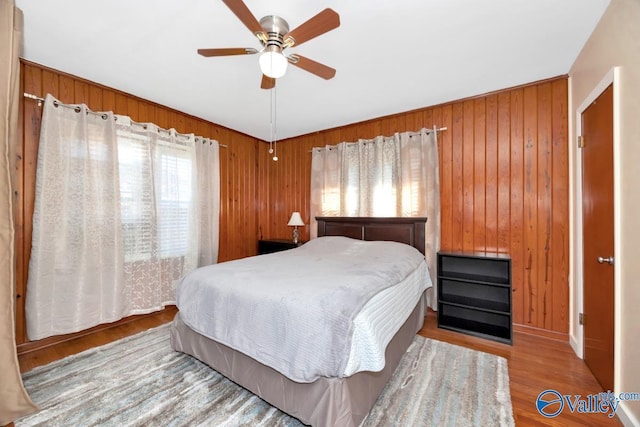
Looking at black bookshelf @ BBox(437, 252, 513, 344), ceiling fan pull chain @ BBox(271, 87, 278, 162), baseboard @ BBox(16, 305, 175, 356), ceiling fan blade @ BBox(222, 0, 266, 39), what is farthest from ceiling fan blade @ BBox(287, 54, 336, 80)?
baseboard @ BBox(16, 305, 175, 356)

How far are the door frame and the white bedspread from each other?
1271 millimetres

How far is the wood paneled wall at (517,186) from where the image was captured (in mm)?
2605

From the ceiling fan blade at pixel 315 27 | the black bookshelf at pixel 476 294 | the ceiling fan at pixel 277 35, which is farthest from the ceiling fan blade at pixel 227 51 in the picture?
the black bookshelf at pixel 476 294

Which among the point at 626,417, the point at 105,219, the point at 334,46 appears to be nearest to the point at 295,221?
the point at 105,219

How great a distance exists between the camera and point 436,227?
315 centimetres

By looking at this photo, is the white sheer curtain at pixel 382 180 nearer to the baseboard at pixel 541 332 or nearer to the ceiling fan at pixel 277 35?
the baseboard at pixel 541 332

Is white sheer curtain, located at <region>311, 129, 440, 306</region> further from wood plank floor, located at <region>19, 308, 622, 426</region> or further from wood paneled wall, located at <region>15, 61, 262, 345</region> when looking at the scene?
wood paneled wall, located at <region>15, 61, 262, 345</region>

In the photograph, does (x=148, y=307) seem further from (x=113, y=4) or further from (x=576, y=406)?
(x=576, y=406)

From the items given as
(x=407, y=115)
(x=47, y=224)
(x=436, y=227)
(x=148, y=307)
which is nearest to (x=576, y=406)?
(x=436, y=227)

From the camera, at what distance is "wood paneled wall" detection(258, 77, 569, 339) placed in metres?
2.61

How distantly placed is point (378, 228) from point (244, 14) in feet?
8.76

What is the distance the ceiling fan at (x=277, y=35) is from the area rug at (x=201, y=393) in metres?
2.15

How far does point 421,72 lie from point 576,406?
9.19 ft

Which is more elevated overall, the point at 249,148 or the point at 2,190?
the point at 249,148
